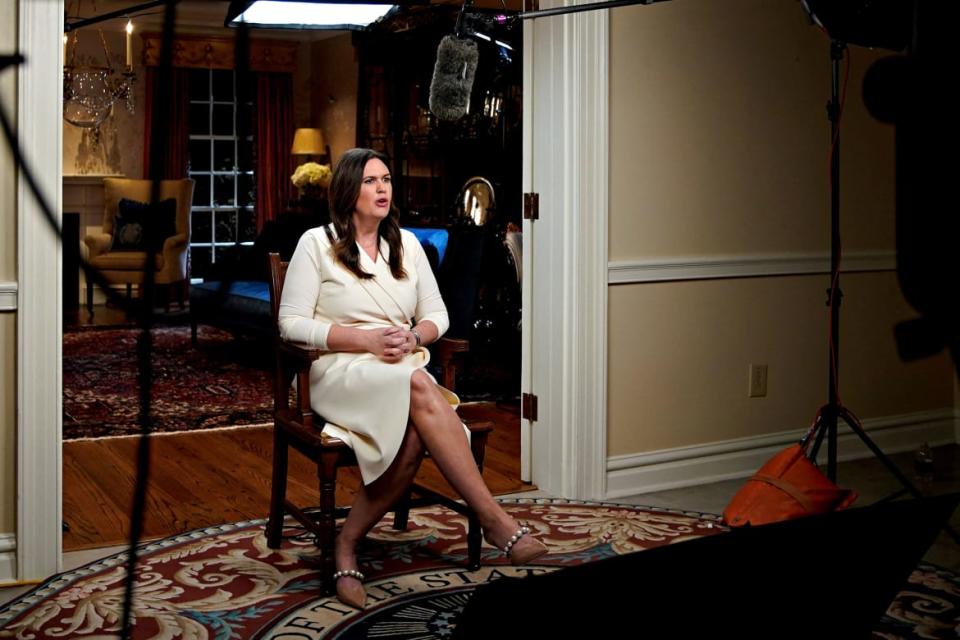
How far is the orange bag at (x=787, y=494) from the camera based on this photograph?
10.3 ft

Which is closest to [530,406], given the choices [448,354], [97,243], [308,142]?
[448,354]

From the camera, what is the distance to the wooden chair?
2730 millimetres

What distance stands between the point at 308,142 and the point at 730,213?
22.2ft

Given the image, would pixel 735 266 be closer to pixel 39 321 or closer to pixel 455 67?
pixel 39 321

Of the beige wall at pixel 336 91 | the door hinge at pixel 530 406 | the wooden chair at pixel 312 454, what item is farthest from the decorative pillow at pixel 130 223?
the wooden chair at pixel 312 454

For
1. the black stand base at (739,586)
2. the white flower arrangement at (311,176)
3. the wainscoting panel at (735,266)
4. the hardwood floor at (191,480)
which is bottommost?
the hardwood floor at (191,480)

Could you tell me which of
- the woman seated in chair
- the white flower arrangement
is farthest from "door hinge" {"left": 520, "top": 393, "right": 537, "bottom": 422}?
the white flower arrangement

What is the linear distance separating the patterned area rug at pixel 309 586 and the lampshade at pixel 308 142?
7.14 m

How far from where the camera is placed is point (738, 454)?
13.4ft

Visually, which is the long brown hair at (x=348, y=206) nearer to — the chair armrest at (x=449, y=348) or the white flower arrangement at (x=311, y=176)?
the chair armrest at (x=449, y=348)

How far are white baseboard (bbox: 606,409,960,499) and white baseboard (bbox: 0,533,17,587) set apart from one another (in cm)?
189

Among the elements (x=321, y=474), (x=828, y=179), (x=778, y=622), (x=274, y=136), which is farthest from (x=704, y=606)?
(x=274, y=136)

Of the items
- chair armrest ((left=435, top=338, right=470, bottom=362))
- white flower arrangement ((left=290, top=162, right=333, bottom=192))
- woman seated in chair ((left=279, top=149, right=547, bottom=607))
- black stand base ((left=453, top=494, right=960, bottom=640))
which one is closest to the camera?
black stand base ((left=453, top=494, right=960, bottom=640))

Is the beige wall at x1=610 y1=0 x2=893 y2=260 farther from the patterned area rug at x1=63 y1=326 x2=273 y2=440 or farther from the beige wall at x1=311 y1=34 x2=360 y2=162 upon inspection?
the beige wall at x1=311 y1=34 x2=360 y2=162
